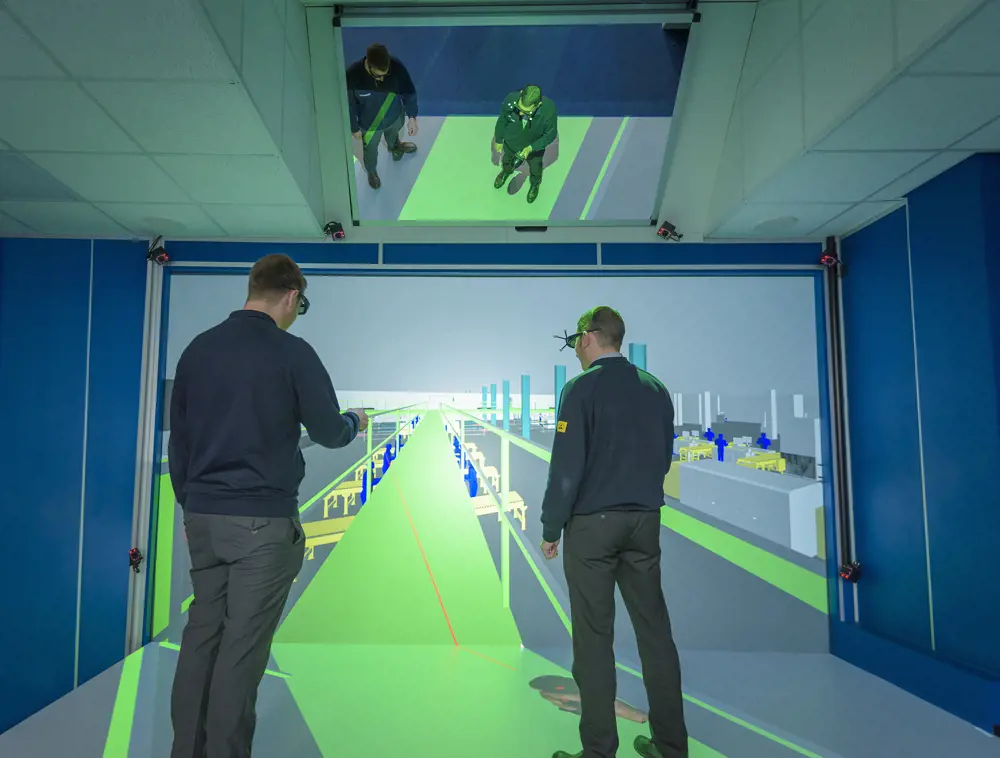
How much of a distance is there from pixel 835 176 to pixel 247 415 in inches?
89.4

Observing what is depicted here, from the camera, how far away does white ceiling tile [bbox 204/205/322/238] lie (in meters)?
2.28

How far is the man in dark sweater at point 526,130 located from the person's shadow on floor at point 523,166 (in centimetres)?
3

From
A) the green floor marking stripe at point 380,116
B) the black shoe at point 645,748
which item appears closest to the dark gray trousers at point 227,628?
the black shoe at point 645,748

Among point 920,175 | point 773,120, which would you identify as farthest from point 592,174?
point 920,175

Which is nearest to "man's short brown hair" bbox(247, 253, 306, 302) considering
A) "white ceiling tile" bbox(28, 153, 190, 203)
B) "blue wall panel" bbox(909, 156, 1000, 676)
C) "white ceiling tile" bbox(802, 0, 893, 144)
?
"white ceiling tile" bbox(28, 153, 190, 203)

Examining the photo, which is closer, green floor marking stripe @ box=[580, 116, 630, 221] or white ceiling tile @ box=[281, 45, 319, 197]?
white ceiling tile @ box=[281, 45, 319, 197]

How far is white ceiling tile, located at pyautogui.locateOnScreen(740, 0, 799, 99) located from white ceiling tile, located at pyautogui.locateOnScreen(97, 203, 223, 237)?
2.54 metres

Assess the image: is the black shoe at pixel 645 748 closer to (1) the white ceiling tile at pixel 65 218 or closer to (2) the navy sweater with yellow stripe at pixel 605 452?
(2) the navy sweater with yellow stripe at pixel 605 452

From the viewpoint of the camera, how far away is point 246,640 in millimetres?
1244

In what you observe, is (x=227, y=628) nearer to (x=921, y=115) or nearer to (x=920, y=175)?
(x=921, y=115)

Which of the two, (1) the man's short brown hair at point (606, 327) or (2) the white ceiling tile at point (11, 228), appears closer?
(1) the man's short brown hair at point (606, 327)

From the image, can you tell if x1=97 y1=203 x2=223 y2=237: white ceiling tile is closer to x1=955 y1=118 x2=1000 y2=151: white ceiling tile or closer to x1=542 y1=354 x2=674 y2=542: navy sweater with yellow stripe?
x1=542 y1=354 x2=674 y2=542: navy sweater with yellow stripe

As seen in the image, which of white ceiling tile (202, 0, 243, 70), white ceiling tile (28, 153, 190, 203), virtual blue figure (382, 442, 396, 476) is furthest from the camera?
virtual blue figure (382, 442, 396, 476)

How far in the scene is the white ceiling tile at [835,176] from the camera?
183cm
